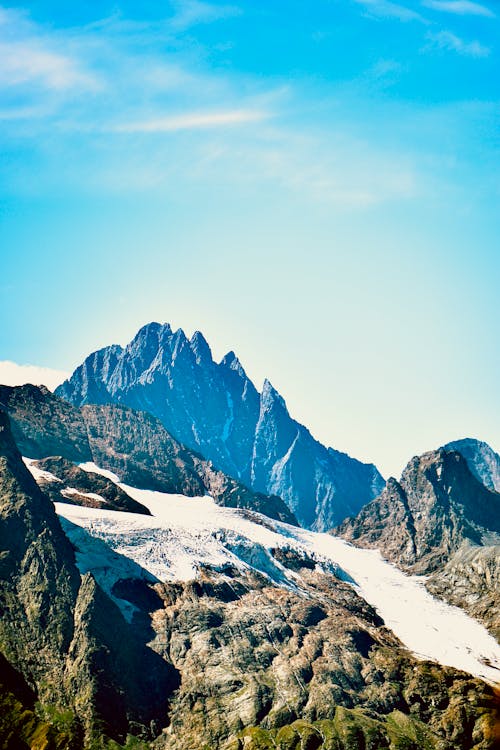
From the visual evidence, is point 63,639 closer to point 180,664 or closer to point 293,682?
point 180,664

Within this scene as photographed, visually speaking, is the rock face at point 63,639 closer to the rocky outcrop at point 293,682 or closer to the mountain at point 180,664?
the mountain at point 180,664

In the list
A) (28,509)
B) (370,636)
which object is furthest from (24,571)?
(370,636)

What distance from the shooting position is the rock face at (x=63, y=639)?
11912 cm

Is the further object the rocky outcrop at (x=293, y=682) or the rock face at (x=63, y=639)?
the rocky outcrop at (x=293, y=682)

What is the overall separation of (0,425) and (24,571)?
45.0 m

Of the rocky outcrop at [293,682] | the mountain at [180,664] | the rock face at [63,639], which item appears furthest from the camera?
the rocky outcrop at [293,682]

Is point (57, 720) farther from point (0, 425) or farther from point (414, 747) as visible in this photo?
point (0, 425)

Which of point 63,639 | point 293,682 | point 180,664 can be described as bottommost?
point 293,682

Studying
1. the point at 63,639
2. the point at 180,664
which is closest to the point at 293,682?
the point at 180,664

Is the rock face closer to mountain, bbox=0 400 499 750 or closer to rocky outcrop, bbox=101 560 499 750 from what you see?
mountain, bbox=0 400 499 750

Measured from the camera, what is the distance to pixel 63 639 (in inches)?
5187

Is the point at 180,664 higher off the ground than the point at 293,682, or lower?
higher


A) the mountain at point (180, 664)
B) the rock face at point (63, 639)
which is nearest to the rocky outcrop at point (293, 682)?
the mountain at point (180, 664)

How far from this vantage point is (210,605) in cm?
16262
